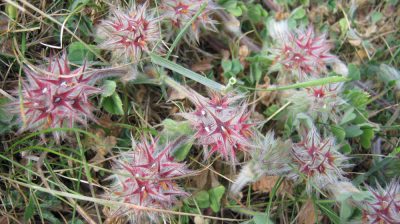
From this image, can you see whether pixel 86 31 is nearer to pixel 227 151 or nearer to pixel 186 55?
pixel 186 55

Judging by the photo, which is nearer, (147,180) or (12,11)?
(147,180)

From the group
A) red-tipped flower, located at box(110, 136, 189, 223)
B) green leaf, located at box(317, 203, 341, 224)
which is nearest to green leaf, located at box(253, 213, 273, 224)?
green leaf, located at box(317, 203, 341, 224)

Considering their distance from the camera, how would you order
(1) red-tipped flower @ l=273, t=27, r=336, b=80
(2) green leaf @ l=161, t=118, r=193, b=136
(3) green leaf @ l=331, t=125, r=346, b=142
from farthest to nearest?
(1) red-tipped flower @ l=273, t=27, r=336, b=80, (3) green leaf @ l=331, t=125, r=346, b=142, (2) green leaf @ l=161, t=118, r=193, b=136

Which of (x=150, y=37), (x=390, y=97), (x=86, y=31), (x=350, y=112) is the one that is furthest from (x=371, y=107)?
(x=86, y=31)

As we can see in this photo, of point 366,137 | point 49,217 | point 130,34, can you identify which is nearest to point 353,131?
point 366,137

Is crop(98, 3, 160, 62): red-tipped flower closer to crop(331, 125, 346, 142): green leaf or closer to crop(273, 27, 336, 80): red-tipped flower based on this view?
crop(273, 27, 336, 80): red-tipped flower

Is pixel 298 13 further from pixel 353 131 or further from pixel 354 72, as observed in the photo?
pixel 353 131

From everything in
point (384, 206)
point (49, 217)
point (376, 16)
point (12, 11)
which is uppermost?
point (12, 11)
